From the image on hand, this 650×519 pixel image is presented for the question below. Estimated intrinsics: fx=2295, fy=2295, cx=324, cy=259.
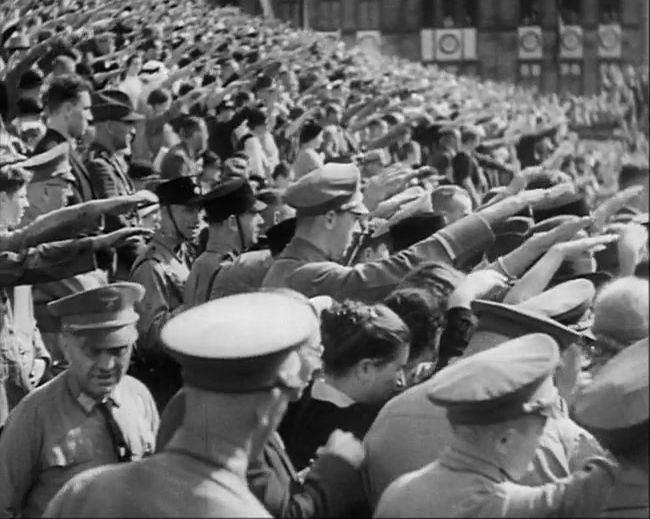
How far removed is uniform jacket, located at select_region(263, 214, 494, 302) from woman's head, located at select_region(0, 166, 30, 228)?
3.25 ft

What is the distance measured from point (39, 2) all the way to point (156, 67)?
121 cm

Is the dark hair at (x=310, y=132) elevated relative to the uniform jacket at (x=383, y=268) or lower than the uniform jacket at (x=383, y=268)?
lower

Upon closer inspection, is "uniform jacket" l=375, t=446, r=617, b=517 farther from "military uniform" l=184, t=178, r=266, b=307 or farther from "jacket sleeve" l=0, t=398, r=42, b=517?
"military uniform" l=184, t=178, r=266, b=307

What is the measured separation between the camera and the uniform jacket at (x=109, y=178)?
401 inches

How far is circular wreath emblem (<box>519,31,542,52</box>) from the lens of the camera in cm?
1145

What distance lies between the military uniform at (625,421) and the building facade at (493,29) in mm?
1912

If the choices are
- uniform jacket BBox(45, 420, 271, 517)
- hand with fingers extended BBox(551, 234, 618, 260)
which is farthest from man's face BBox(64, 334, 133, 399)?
uniform jacket BBox(45, 420, 271, 517)

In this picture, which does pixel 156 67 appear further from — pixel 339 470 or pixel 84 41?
pixel 339 470

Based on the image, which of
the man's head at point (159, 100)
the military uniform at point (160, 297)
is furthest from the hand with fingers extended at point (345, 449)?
the man's head at point (159, 100)

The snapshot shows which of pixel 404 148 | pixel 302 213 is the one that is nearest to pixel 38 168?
pixel 302 213

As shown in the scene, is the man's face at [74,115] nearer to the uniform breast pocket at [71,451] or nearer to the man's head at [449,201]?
the man's head at [449,201]

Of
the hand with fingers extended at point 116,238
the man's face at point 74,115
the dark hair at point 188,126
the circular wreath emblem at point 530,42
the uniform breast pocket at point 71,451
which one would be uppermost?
the hand with fingers extended at point 116,238

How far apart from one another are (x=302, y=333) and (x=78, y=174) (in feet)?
17.5

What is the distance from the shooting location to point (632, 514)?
477 centimetres
